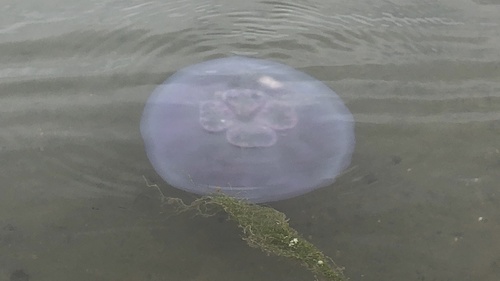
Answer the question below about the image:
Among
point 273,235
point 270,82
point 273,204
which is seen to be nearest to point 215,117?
point 270,82

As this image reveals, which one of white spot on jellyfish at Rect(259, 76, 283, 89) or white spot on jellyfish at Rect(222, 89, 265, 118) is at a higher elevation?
white spot on jellyfish at Rect(259, 76, 283, 89)

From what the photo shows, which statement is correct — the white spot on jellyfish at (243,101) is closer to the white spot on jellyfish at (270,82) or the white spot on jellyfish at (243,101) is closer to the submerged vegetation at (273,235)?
the white spot on jellyfish at (270,82)

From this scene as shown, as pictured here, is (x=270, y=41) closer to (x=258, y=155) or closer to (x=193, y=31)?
(x=193, y=31)

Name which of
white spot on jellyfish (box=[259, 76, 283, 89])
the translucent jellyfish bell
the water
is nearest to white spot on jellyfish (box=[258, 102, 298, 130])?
the translucent jellyfish bell

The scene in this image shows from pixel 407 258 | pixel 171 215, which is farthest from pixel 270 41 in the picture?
pixel 407 258

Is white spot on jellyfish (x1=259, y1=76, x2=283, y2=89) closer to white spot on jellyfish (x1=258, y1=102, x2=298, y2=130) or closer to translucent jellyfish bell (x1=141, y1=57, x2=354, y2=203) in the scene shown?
translucent jellyfish bell (x1=141, y1=57, x2=354, y2=203)
